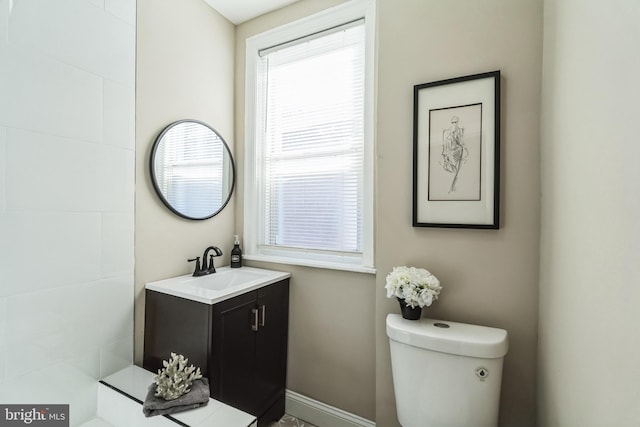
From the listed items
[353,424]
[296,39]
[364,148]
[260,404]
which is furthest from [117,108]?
[353,424]

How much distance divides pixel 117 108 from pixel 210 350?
1.27m

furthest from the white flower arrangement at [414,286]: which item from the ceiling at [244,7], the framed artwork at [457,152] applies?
the ceiling at [244,7]

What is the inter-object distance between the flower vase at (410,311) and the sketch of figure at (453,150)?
0.53m

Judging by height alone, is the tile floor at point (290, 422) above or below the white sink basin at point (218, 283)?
below

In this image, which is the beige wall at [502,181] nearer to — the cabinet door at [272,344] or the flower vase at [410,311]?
the flower vase at [410,311]

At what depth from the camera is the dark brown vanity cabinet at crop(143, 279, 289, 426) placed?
1359mm

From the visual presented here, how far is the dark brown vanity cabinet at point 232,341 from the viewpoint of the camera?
136cm

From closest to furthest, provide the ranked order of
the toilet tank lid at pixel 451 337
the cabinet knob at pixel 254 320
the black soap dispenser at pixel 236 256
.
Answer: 1. the toilet tank lid at pixel 451 337
2. the cabinet knob at pixel 254 320
3. the black soap dispenser at pixel 236 256

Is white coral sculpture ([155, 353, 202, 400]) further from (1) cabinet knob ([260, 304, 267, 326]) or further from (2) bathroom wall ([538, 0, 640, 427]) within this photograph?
(2) bathroom wall ([538, 0, 640, 427])

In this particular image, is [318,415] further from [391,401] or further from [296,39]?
[296,39]

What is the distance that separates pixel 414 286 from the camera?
1.24 meters

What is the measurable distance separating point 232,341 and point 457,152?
1394 millimetres

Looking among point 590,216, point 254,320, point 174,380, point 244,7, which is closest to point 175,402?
point 174,380

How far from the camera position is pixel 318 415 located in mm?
1769
